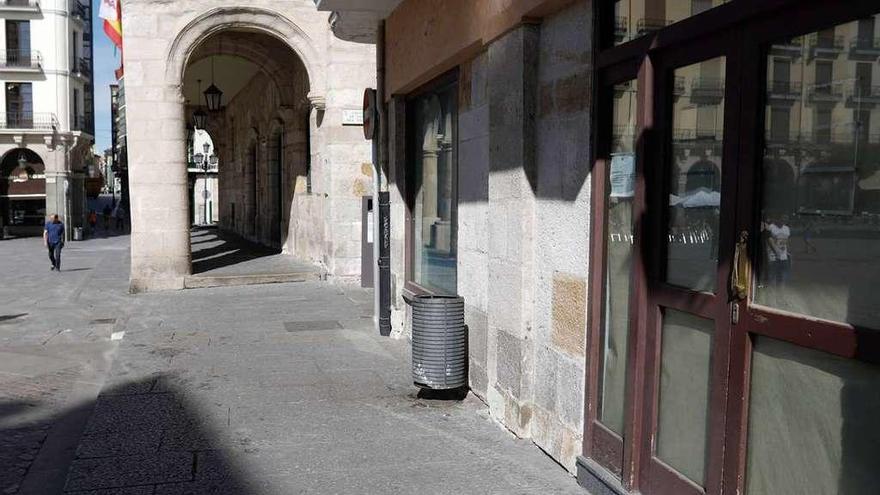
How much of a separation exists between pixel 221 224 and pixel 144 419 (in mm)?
29784

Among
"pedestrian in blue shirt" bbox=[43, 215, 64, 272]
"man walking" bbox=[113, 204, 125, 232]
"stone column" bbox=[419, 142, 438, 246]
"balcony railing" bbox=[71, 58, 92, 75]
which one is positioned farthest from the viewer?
"balcony railing" bbox=[71, 58, 92, 75]

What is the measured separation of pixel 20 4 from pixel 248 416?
41.6 metres

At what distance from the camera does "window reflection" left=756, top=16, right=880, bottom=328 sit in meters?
2.58

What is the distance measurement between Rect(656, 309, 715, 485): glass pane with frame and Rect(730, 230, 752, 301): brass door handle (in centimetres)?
30

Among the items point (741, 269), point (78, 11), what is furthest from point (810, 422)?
point (78, 11)

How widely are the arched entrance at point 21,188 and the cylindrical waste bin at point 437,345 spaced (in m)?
39.3

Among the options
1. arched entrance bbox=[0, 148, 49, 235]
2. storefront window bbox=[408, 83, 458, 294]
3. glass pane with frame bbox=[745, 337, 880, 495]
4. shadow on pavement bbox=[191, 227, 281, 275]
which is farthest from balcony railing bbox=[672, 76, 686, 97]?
arched entrance bbox=[0, 148, 49, 235]

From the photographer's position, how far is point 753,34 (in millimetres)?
3074

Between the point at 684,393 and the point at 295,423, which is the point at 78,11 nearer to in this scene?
the point at 295,423

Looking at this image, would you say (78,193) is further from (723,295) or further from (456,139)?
(723,295)

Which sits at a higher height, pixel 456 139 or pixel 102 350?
pixel 456 139

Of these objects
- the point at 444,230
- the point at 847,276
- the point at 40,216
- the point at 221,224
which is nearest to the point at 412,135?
the point at 444,230

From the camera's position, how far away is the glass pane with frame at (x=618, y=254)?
13.4 feet

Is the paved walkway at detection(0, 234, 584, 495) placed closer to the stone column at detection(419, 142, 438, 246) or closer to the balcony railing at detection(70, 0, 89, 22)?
the stone column at detection(419, 142, 438, 246)
